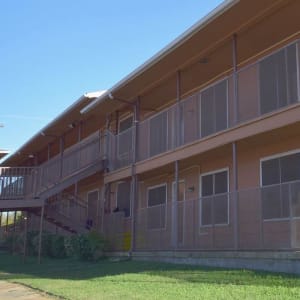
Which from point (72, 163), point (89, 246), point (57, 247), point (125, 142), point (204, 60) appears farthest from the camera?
point (72, 163)

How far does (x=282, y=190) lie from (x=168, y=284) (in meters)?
3.44

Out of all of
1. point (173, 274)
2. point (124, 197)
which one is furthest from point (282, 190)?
point (124, 197)

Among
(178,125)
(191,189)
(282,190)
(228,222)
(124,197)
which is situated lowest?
(228,222)

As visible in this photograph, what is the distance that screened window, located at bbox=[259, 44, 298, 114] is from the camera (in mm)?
13852

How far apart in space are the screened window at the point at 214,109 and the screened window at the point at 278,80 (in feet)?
5.36

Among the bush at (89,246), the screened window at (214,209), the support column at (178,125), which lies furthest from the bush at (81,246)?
the screened window at (214,209)

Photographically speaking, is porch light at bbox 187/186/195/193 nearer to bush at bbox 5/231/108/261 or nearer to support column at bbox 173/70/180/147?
support column at bbox 173/70/180/147

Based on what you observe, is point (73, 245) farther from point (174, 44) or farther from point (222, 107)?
point (174, 44)

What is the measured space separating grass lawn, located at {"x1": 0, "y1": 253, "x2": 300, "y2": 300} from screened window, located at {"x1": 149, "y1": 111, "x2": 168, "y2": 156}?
188 inches

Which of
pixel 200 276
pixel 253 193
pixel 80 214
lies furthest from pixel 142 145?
pixel 200 276

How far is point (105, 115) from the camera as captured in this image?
2530 cm

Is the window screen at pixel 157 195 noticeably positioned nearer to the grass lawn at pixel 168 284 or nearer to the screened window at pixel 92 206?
the screened window at pixel 92 206

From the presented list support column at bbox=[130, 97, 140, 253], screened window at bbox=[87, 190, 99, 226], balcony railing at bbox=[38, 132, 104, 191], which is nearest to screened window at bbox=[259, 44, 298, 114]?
support column at bbox=[130, 97, 140, 253]

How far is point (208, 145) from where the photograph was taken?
16250 mm
